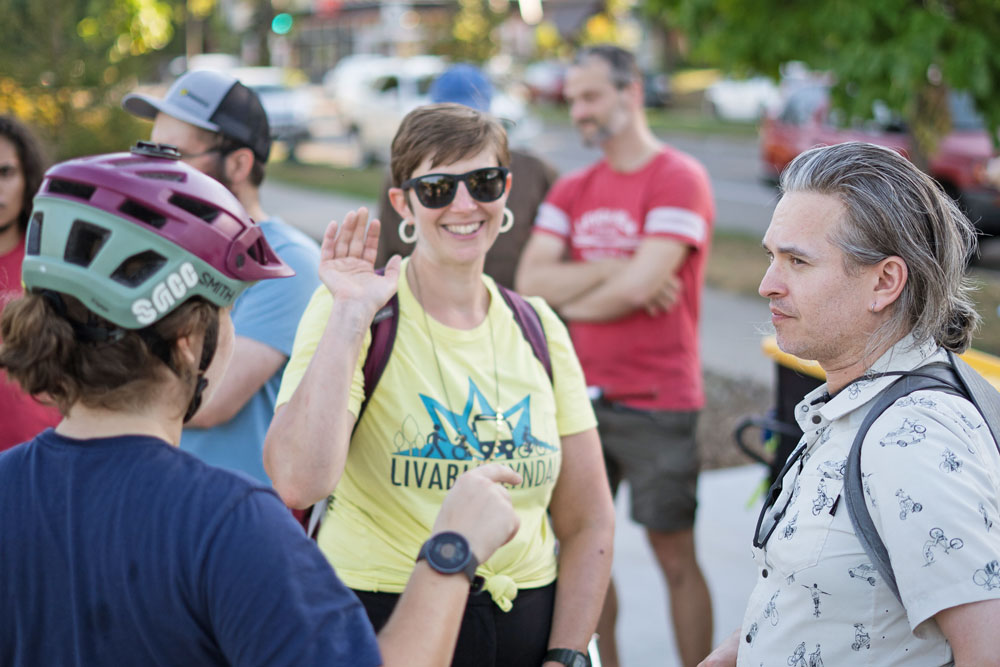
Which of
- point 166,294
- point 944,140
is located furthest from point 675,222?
point 944,140

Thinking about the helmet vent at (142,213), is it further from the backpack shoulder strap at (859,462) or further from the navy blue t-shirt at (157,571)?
the backpack shoulder strap at (859,462)

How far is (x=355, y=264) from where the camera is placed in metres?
2.39

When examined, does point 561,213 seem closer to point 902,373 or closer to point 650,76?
point 902,373

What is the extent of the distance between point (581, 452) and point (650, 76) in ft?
117

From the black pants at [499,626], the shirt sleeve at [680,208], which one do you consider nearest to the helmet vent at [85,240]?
the black pants at [499,626]

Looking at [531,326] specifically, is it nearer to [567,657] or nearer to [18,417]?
[567,657]

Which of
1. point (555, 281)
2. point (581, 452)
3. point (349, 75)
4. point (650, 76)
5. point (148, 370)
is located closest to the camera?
point (148, 370)

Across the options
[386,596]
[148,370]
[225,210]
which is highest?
[225,210]

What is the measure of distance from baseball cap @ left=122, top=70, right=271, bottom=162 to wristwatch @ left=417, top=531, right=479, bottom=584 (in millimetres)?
1835

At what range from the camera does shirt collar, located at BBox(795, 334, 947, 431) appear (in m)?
1.88

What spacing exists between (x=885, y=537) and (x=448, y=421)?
1032mm

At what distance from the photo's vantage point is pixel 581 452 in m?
2.61

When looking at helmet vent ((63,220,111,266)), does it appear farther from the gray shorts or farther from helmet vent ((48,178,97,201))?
the gray shorts

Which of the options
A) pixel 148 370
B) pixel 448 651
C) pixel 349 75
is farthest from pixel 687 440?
pixel 349 75
